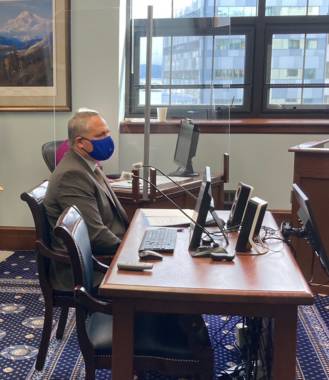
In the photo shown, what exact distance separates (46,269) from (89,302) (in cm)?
64

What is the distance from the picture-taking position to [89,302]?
1.72 metres

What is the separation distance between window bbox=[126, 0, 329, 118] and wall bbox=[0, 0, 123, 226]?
0.18m

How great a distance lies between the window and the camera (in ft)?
12.8

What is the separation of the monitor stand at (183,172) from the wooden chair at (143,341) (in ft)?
6.35

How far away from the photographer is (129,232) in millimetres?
2207

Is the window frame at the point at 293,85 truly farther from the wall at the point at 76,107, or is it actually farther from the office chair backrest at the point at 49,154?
the office chair backrest at the point at 49,154

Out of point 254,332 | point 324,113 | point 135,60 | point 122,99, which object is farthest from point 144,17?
point 254,332

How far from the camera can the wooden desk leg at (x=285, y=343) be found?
155 centimetres

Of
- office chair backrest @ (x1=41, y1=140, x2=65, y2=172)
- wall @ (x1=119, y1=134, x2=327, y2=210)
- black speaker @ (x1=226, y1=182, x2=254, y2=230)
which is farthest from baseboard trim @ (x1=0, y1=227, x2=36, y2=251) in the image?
black speaker @ (x1=226, y1=182, x2=254, y2=230)

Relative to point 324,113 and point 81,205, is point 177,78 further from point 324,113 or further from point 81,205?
point 81,205

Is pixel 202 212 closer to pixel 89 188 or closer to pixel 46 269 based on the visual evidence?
pixel 89 188

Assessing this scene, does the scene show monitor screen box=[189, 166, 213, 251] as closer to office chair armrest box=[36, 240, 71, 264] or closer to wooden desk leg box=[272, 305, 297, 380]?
wooden desk leg box=[272, 305, 297, 380]

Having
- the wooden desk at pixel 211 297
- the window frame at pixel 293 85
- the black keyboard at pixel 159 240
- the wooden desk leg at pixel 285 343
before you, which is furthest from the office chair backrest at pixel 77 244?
the window frame at pixel 293 85

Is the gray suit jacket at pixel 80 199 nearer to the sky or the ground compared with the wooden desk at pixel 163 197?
nearer to the sky
